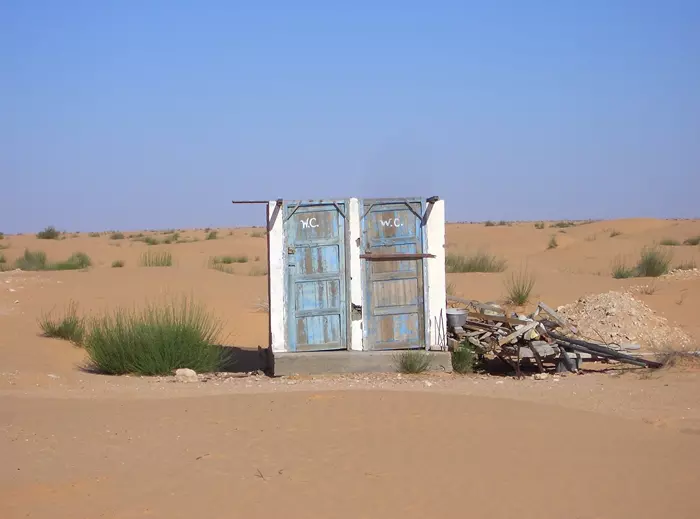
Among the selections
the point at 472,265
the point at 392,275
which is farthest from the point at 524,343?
the point at 472,265

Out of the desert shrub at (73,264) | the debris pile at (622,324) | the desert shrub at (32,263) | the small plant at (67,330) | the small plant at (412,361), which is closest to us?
the small plant at (412,361)

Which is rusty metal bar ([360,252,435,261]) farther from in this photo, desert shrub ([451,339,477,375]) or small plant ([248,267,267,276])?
small plant ([248,267,267,276])

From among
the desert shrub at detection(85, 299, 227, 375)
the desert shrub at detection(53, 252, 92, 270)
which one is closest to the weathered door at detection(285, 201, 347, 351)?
the desert shrub at detection(85, 299, 227, 375)

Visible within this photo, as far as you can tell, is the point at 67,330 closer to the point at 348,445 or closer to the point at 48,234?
the point at 348,445

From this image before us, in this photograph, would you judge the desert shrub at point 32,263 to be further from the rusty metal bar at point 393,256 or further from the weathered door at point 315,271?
the rusty metal bar at point 393,256

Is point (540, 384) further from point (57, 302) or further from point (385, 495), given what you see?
point (57, 302)

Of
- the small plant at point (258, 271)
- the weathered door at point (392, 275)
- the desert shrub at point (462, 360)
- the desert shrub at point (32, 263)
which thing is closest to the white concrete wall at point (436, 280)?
the weathered door at point (392, 275)

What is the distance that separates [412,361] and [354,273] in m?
1.50

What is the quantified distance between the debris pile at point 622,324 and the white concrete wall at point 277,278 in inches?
213

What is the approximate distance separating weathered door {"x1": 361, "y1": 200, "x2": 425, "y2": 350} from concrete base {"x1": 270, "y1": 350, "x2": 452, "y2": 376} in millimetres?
228

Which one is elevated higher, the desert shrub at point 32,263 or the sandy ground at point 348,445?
the desert shrub at point 32,263

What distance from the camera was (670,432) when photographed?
25.9ft

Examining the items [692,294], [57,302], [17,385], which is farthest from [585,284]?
[17,385]

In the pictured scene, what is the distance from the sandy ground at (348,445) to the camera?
604 centimetres
